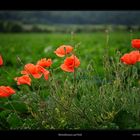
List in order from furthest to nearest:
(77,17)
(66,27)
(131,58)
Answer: (66,27) < (77,17) < (131,58)

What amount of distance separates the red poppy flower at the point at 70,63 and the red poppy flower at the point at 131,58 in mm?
263

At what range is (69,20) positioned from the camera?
3.56 meters

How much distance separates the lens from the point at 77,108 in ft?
11.2

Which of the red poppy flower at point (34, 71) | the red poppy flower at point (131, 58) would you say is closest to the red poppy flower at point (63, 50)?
the red poppy flower at point (34, 71)

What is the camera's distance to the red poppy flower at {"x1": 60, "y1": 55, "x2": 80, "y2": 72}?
337 centimetres

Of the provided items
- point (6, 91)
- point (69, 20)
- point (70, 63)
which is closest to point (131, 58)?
point (70, 63)

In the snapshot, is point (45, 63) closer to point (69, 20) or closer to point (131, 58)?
point (69, 20)

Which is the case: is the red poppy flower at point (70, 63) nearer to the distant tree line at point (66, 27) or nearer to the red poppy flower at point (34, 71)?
the red poppy flower at point (34, 71)

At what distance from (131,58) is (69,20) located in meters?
0.47

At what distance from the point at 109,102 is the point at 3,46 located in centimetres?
74

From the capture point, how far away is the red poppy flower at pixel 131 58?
3342 mm
